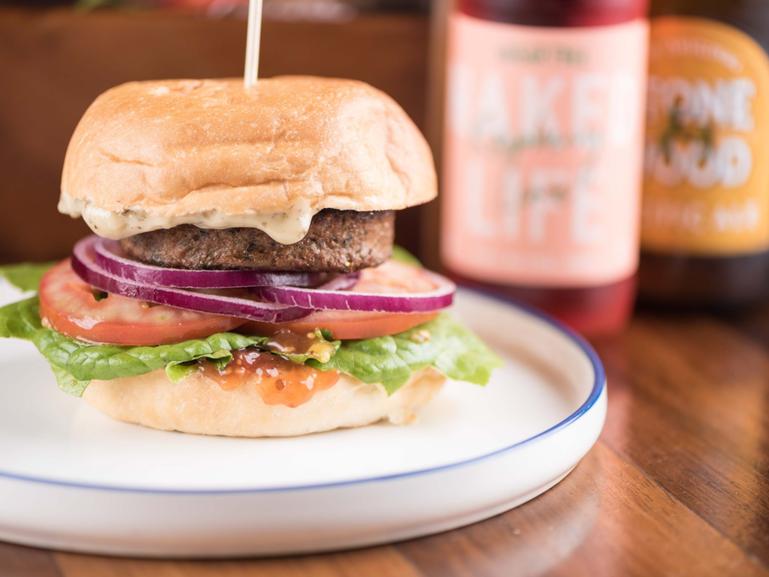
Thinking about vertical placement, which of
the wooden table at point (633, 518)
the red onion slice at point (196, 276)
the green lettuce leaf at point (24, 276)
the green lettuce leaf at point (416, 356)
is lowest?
the wooden table at point (633, 518)

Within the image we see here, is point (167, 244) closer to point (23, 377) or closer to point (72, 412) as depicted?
point (72, 412)

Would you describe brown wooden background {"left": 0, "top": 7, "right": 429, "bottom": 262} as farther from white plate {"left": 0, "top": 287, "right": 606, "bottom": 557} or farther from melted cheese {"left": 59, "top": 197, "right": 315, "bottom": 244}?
melted cheese {"left": 59, "top": 197, "right": 315, "bottom": 244}

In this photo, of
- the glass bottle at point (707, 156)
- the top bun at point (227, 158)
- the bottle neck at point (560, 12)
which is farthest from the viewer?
the glass bottle at point (707, 156)

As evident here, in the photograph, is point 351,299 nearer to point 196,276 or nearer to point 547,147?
point 196,276

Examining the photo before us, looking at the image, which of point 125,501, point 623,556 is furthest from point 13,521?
point 623,556

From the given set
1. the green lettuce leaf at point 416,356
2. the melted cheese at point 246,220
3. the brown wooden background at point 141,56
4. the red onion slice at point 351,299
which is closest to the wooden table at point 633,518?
the green lettuce leaf at point 416,356

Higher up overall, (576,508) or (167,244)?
(167,244)

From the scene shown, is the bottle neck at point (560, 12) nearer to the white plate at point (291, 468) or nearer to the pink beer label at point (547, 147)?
the pink beer label at point (547, 147)
